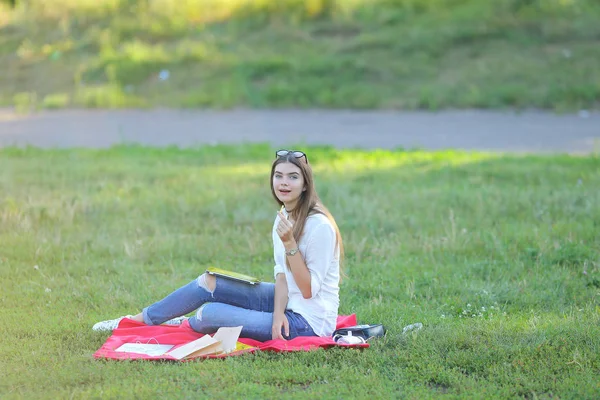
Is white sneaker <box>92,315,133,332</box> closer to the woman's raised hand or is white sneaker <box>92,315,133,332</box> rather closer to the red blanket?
the red blanket

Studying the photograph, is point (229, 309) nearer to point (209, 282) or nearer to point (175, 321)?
point (209, 282)

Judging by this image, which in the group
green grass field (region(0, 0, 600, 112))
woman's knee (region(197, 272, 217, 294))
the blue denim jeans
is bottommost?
the blue denim jeans

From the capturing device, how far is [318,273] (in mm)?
5355

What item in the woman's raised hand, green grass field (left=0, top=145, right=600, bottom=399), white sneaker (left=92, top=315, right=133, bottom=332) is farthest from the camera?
white sneaker (left=92, top=315, right=133, bottom=332)

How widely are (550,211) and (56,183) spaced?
18.2 feet

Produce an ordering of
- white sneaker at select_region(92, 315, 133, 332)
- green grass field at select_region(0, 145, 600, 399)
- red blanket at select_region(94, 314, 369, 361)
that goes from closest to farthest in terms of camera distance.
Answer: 1. green grass field at select_region(0, 145, 600, 399)
2. red blanket at select_region(94, 314, 369, 361)
3. white sneaker at select_region(92, 315, 133, 332)

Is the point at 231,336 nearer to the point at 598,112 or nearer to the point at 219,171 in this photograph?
the point at 219,171

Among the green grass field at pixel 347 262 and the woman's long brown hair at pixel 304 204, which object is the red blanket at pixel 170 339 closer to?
the green grass field at pixel 347 262

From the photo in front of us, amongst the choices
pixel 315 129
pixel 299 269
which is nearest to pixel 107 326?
pixel 299 269

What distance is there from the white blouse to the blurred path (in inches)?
289

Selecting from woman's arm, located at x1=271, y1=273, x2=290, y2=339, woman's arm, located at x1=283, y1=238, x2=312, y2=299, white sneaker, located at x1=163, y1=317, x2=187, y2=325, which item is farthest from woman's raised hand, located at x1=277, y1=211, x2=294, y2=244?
white sneaker, located at x1=163, y1=317, x2=187, y2=325

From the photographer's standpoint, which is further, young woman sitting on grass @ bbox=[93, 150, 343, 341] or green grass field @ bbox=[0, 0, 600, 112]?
green grass field @ bbox=[0, 0, 600, 112]

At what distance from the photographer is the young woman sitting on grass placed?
17.6 feet

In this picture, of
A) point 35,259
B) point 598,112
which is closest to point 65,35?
point 598,112
